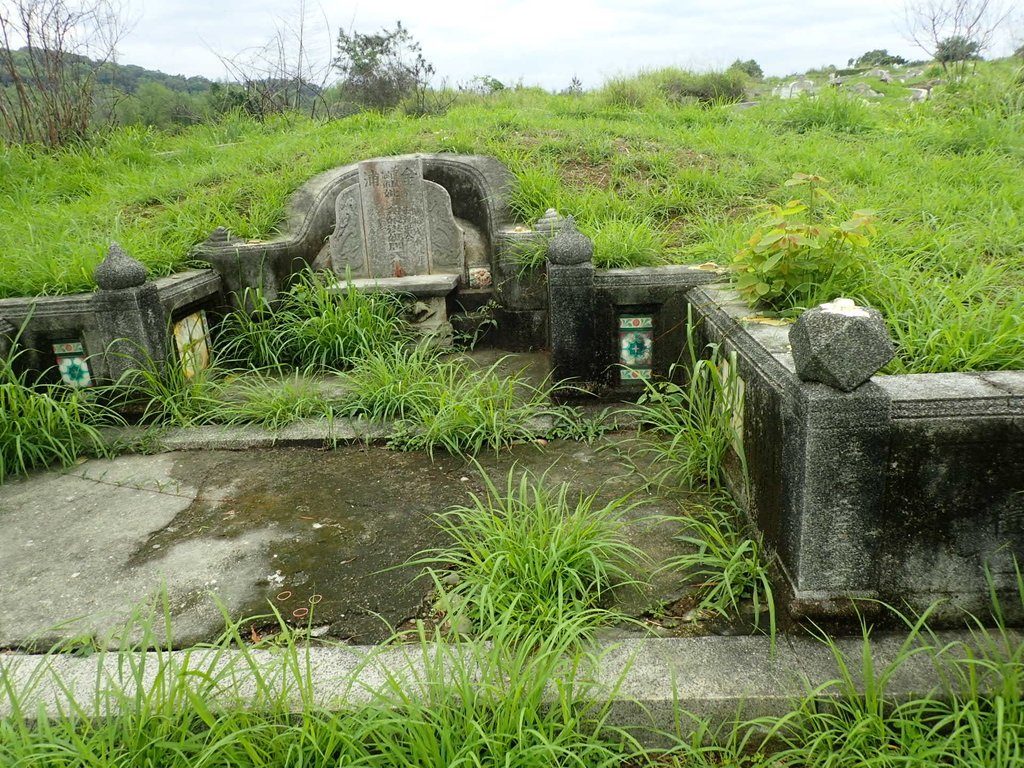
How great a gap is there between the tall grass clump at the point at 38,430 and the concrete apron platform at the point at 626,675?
1.66 meters

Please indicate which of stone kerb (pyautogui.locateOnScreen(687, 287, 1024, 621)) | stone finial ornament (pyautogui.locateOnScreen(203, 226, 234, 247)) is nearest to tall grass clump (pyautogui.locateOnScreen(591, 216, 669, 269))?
stone kerb (pyautogui.locateOnScreen(687, 287, 1024, 621))

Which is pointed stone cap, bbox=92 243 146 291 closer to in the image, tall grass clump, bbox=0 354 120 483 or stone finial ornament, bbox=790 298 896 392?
tall grass clump, bbox=0 354 120 483

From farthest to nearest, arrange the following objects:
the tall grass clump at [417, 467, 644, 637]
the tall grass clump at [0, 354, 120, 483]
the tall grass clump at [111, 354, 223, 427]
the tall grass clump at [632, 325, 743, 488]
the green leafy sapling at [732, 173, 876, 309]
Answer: the tall grass clump at [111, 354, 223, 427] < the tall grass clump at [0, 354, 120, 483] < the green leafy sapling at [732, 173, 876, 309] < the tall grass clump at [632, 325, 743, 488] < the tall grass clump at [417, 467, 644, 637]

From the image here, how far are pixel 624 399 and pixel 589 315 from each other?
520 millimetres

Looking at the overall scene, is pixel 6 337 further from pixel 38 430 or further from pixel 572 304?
pixel 572 304

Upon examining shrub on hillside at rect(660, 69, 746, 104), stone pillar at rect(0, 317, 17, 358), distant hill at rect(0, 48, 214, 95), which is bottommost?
stone pillar at rect(0, 317, 17, 358)

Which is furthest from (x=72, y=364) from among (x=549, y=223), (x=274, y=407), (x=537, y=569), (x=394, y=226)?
(x=537, y=569)

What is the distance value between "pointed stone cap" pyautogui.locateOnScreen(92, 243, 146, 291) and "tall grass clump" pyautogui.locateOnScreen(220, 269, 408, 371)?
86 cm

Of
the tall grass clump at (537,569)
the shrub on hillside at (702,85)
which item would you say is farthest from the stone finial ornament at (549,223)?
the shrub on hillside at (702,85)

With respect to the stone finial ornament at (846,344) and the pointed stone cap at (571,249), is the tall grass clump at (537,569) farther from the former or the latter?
the pointed stone cap at (571,249)

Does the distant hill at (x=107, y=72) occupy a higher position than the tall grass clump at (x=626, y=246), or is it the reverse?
the distant hill at (x=107, y=72)

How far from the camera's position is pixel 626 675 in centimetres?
187

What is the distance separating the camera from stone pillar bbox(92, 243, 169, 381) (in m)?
3.74

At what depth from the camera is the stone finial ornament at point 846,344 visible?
1.83 metres
